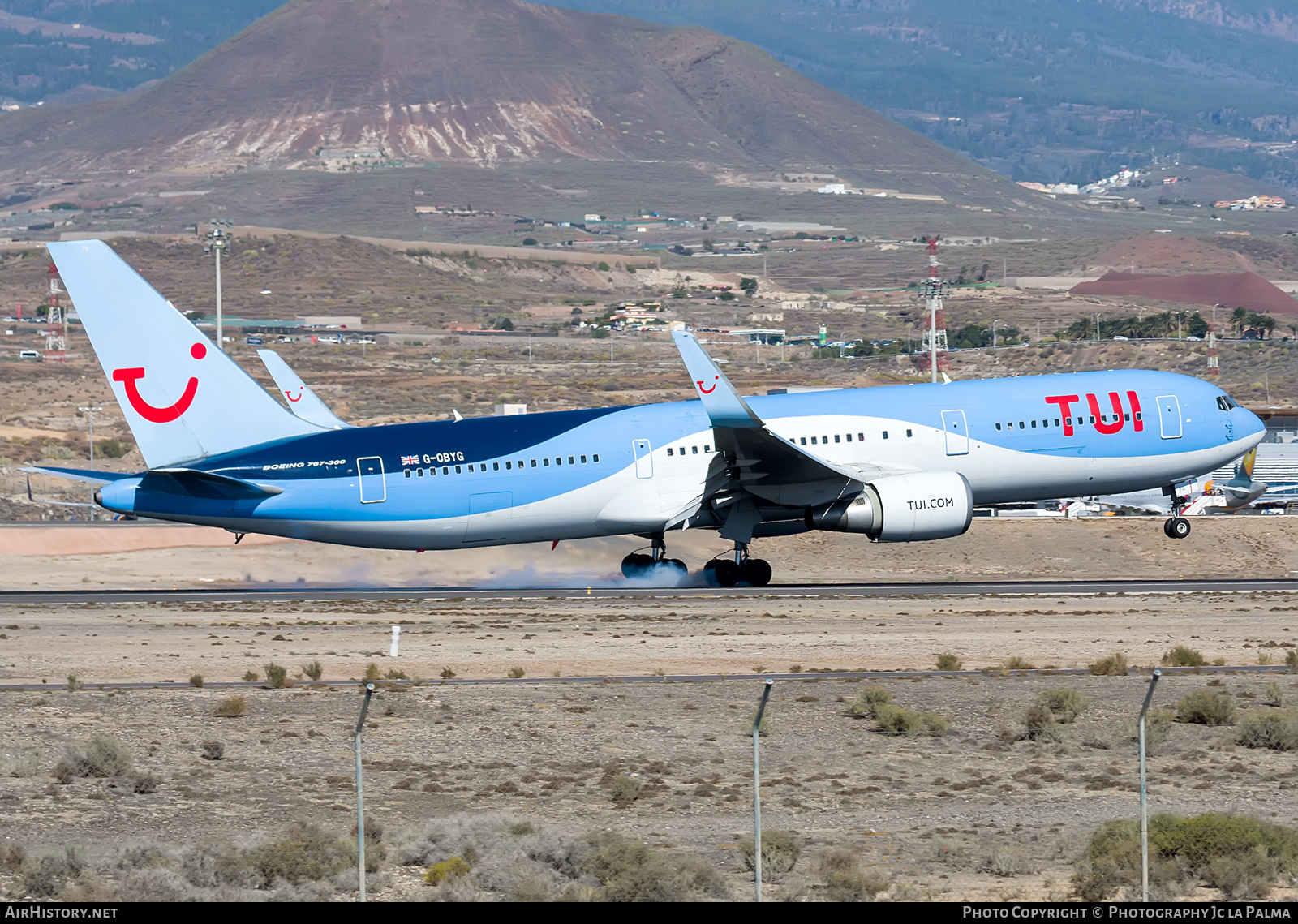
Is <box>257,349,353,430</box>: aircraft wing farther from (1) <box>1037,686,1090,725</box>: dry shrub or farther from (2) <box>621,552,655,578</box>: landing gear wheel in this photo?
(1) <box>1037,686,1090,725</box>: dry shrub

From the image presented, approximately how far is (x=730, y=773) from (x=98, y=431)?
91431mm

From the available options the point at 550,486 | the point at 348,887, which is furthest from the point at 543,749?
the point at 550,486

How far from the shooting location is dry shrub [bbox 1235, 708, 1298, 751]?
80.5 feet

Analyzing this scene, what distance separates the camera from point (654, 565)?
4678 centimetres

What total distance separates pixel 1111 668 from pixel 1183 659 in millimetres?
1902

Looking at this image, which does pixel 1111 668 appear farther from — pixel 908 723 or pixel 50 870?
pixel 50 870

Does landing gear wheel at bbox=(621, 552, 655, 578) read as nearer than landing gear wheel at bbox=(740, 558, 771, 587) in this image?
No

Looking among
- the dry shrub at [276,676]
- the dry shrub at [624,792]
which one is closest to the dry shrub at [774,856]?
the dry shrub at [624,792]

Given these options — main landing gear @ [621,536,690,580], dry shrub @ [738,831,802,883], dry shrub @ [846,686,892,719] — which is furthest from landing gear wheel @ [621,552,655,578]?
dry shrub @ [738,831,802,883]

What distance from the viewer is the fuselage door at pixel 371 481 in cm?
4225

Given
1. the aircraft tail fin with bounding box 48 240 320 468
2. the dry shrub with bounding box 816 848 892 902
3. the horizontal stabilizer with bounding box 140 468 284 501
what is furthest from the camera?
the horizontal stabilizer with bounding box 140 468 284 501

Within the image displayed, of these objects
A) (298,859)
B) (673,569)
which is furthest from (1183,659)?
(298,859)

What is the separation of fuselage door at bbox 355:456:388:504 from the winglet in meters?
7.98

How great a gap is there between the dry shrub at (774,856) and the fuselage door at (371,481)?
2448 cm
